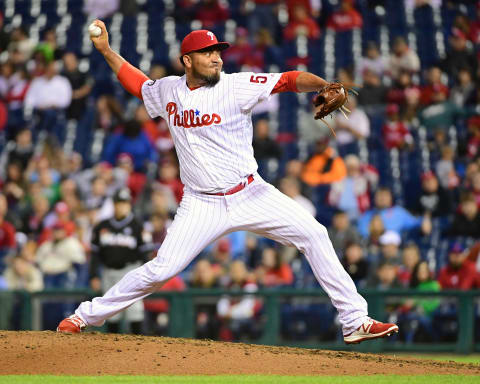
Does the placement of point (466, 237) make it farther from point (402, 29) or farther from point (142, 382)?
point (142, 382)

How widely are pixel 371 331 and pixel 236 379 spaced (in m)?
0.89

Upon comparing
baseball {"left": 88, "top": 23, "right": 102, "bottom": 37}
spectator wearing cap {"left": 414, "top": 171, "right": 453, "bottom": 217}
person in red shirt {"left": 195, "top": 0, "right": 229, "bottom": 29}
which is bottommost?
spectator wearing cap {"left": 414, "top": 171, "right": 453, "bottom": 217}

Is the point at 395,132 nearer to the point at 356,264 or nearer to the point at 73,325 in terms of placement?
the point at 356,264

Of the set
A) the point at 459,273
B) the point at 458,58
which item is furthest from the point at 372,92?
the point at 459,273

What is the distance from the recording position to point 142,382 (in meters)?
5.43

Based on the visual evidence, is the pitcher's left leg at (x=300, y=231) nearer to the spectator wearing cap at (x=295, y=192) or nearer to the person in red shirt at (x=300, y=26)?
the spectator wearing cap at (x=295, y=192)

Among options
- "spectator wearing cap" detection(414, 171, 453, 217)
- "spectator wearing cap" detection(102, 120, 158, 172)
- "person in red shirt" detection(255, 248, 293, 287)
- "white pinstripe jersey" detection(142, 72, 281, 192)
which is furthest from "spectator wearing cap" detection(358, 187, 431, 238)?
"white pinstripe jersey" detection(142, 72, 281, 192)

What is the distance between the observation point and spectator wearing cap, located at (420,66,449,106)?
12.3 m

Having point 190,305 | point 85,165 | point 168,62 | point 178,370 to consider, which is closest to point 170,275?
point 178,370

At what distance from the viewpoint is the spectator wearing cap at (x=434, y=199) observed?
10992 millimetres

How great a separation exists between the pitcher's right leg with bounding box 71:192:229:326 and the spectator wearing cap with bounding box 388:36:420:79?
23.7 ft

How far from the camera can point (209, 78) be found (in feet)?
19.4

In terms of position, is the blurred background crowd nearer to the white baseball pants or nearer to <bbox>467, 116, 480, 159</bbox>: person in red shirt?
<bbox>467, 116, 480, 159</bbox>: person in red shirt

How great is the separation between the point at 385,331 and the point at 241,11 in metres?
9.16
